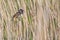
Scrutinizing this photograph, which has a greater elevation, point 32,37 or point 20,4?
point 20,4

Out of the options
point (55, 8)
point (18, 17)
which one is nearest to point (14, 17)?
point (18, 17)

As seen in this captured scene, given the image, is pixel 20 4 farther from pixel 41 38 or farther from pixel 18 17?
pixel 41 38

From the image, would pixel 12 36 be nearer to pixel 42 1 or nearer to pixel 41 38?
pixel 41 38

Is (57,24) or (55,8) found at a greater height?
(55,8)

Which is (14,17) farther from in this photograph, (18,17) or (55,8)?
(55,8)

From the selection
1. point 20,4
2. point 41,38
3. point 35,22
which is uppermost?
point 20,4

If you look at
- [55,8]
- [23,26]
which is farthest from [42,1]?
[23,26]
